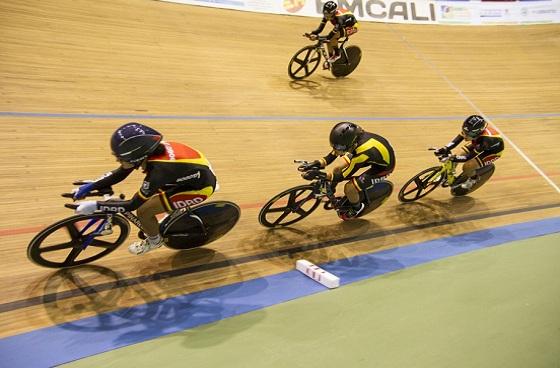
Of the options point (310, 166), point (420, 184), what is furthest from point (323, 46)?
point (310, 166)

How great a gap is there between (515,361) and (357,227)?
2.05m

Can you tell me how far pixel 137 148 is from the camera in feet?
9.16

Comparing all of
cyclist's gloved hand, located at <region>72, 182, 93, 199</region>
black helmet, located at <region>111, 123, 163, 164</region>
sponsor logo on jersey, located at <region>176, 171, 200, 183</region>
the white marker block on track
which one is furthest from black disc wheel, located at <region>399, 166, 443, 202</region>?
cyclist's gloved hand, located at <region>72, 182, 93, 199</region>

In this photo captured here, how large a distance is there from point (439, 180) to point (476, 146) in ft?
1.78

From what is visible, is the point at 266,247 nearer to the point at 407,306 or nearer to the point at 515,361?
the point at 407,306

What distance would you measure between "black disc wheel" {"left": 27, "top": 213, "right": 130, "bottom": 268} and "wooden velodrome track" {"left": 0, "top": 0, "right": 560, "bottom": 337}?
0.10 meters

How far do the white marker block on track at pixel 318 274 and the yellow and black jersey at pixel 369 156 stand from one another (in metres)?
0.93

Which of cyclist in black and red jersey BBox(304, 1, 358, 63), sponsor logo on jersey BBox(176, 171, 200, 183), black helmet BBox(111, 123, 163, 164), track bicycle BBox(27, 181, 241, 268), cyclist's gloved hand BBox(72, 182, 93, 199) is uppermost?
cyclist in black and red jersey BBox(304, 1, 358, 63)

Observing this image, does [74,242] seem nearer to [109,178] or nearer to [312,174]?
[109,178]

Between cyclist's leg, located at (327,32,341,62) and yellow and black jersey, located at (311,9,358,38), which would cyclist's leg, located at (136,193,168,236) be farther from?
cyclist's leg, located at (327,32,341,62)

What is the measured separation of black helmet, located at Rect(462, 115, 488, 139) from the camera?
15.6 ft

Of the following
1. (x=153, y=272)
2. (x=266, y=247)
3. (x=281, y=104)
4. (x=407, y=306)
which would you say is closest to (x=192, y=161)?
(x=153, y=272)

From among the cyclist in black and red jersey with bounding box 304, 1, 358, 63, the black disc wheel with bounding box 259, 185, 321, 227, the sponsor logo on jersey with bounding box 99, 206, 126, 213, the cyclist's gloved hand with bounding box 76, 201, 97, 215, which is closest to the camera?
the cyclist's gloved hand with bounding box 76, 201, 97, 215

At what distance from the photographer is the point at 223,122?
223 inches
